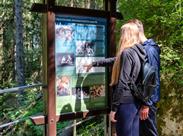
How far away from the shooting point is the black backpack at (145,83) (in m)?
3.72

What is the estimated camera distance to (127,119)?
3.72 metres

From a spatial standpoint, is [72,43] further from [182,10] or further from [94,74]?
[182,10]

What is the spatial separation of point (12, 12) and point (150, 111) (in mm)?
13528

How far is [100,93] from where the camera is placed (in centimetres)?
455

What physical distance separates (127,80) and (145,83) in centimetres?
22

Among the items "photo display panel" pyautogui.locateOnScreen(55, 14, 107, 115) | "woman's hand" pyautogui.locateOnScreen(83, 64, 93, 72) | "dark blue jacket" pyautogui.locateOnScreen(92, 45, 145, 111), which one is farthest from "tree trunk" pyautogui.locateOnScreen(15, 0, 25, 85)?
"dark blue jacket" pyautogui.locateOnScreen(92, 45, 145, 111)

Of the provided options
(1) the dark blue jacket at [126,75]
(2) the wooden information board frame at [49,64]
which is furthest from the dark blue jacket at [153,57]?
(2) the wooden information board frame at [49,64]

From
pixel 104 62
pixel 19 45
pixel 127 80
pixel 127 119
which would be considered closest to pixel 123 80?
pixel 127 80

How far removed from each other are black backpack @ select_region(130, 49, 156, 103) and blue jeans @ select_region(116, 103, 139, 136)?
0.13 m

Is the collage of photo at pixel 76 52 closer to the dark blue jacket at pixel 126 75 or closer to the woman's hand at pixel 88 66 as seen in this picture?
the woman's hand at pixel 88 66

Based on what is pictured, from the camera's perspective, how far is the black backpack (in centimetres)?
372

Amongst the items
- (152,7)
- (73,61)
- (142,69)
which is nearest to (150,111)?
(142,69)

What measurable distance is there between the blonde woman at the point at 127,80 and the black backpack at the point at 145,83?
0.17ft

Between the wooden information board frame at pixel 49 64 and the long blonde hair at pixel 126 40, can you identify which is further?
the wooden information board frame at pixel 49 64
